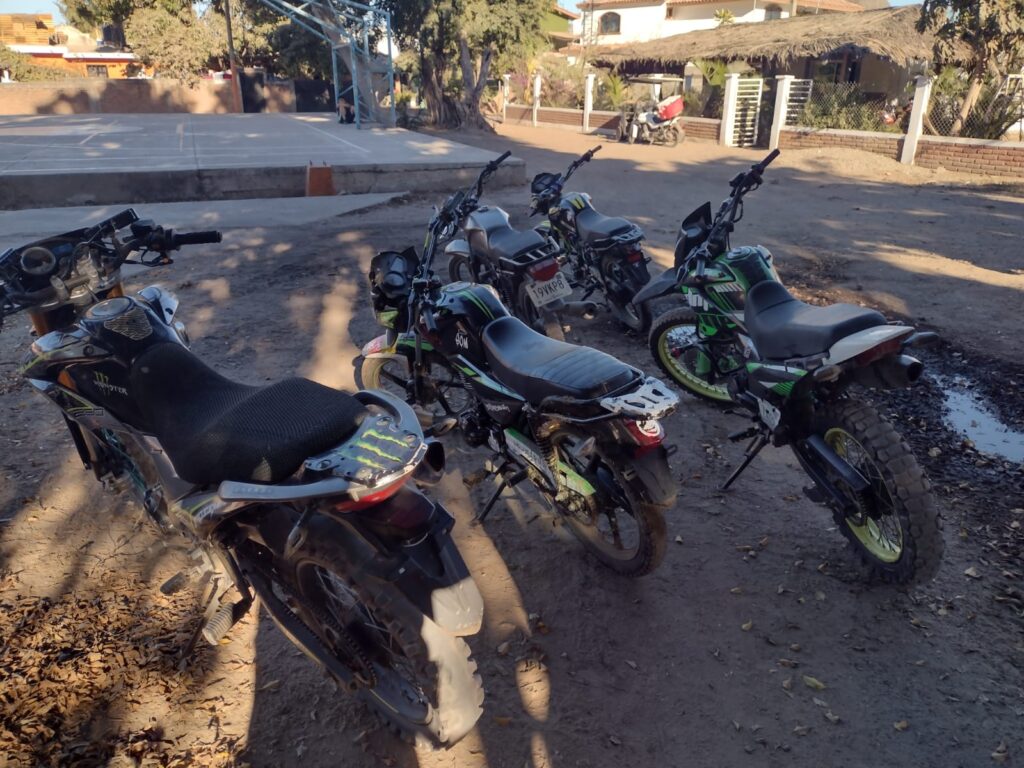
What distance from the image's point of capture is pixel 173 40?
3183cm

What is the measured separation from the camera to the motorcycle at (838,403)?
108 inches

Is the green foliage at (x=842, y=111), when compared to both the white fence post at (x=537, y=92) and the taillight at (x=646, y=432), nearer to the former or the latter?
the white fence post at (x=537, y=92)

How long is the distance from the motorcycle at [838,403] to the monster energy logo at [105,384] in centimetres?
252

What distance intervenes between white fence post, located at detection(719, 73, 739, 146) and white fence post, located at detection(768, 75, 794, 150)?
45.1 inches

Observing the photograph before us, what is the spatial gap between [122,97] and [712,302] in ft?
107

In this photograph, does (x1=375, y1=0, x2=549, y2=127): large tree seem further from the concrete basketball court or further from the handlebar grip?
the handlebar grip

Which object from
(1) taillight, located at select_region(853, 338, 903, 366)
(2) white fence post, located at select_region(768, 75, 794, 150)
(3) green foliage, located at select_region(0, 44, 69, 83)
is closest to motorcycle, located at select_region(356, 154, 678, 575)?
(1) taillight, located at select_region(853, 338, 903, 366)

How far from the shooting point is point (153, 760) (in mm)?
2252

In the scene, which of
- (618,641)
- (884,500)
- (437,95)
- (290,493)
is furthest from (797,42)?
(290,493)

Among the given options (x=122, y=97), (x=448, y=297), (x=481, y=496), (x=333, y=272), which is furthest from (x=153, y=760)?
(x=122, y=97)

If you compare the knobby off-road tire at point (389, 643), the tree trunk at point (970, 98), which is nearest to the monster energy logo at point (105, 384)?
the knobby off-road tire at point (389, 643)

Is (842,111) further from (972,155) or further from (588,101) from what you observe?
(588,101)

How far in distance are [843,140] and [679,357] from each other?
1382 centimetres

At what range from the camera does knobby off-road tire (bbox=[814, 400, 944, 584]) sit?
8.84 feet
